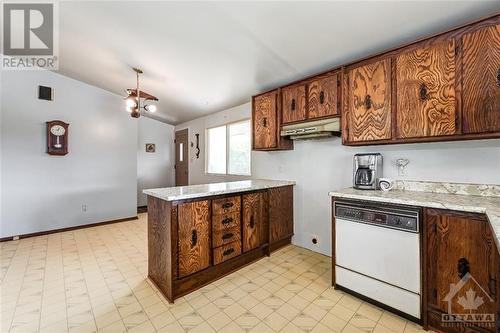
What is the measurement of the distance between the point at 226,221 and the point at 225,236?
0.56 feet

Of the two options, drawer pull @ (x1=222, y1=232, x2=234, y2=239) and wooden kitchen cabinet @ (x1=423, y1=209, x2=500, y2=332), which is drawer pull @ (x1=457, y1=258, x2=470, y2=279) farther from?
drawer pull @ (x1=222, y1=232, x2=234, y2=239)

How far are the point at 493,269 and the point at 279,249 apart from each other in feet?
7.43

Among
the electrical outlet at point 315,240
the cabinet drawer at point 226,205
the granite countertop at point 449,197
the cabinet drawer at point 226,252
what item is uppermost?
the granite countertop at point 449,197

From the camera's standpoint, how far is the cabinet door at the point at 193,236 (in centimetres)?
215

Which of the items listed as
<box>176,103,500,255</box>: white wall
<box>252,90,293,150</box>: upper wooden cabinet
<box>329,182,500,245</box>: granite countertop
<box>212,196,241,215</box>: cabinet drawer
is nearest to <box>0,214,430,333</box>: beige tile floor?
<box>176,103,500,255</box>: white wall

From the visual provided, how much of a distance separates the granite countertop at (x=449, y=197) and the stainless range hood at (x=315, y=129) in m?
0.81

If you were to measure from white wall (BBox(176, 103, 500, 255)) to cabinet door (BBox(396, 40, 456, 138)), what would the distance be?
377mm

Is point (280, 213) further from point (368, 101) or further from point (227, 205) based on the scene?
point (368, 101)

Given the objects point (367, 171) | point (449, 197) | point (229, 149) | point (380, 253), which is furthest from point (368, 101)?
point (229, 149)

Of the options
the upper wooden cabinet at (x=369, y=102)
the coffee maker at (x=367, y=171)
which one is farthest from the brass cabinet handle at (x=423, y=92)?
the coffee maker at (x=367, y=171)

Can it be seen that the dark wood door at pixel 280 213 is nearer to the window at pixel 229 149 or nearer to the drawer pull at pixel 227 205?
the drawer pull at pixel 227 205

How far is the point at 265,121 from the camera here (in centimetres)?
344

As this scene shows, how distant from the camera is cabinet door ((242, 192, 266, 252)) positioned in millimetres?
2791

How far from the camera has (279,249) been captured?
332 cm
